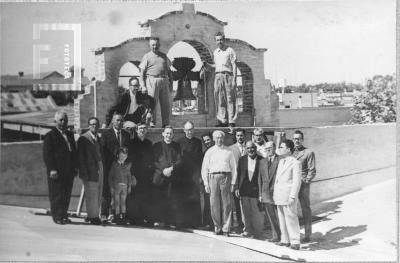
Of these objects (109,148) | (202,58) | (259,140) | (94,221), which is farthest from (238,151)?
(94,221)

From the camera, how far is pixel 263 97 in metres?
8.15

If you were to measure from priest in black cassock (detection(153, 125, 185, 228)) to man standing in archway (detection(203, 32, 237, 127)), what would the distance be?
3.11 feet

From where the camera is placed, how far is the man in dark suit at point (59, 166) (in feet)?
21.9

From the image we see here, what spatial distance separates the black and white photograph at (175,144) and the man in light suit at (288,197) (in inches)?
0.7

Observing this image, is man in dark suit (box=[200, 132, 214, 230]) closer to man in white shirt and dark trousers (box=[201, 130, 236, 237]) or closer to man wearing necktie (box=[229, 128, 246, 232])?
man in white shirt and dark trousers (box=[201, 130, 236, 237])

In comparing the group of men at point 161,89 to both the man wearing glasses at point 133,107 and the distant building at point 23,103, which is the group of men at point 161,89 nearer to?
the man wearing glasses at point 133,107

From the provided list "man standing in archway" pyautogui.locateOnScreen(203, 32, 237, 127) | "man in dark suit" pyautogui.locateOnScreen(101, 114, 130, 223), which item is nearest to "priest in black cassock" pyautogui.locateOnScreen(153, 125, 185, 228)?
"man in dark suit" pyautogui.locateOnScreen(101, 114, 130, 223)

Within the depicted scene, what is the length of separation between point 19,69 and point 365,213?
5.11 meters

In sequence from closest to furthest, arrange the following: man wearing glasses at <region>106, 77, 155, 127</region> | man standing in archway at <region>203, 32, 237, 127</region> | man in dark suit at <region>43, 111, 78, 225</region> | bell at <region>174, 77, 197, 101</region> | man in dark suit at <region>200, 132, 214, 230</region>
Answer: man in dark suit at <region>43, 111, 78, 225</region> → man wearing glasses at <region>106, 77, 155, 127</region> → man in dark suit at <region>200, 132, 214, 230</region> → man standing in archway at <region>203, 32, 237, 127</region> → bell at <region>174, 77, 197, 101</region>

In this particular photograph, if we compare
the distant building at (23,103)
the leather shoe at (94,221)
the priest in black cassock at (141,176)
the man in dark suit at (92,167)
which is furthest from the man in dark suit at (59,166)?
the priest in black cassock at (141,176)

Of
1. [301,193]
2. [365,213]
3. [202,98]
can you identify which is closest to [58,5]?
[202,98]

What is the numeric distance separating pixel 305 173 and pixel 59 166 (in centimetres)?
320

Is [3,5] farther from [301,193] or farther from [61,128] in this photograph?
[301,193]

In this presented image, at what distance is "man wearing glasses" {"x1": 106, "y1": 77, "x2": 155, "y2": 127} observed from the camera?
7109mm
